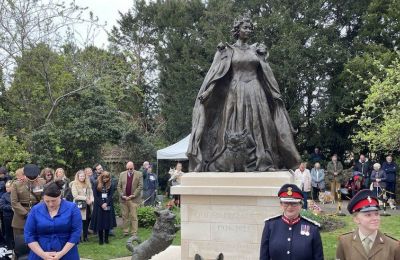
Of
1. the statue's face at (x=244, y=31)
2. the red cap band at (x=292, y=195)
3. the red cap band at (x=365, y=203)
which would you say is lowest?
the red cap band at (x=365, y=203)

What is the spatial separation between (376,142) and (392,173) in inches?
57.3

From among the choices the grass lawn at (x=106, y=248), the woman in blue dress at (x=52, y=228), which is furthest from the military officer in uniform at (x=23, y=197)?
the woman in blue dress at (x=52, y=228)

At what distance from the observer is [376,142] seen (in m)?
16.9

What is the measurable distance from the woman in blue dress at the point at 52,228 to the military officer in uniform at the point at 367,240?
9.82 ft

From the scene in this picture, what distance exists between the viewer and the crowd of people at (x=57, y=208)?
5594 millimetres

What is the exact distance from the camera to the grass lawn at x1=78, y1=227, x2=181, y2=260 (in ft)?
34.3

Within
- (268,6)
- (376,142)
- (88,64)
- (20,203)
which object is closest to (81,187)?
(20,203)

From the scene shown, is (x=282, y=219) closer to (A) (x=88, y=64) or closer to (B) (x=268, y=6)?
(A) (x=88, y=64)

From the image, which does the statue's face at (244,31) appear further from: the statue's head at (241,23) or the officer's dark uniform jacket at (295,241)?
the officer's dark uniform jacket at (295,241)

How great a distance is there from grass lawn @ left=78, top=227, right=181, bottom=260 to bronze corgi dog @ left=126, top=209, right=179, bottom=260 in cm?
273

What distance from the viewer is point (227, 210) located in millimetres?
7711

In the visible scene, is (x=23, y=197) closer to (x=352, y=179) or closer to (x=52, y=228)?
(x=52, y=228)

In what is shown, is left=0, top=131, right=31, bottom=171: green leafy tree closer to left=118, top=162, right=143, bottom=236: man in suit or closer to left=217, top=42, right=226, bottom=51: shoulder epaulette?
left=118, top=162, right=143, bottom=236: man in suit

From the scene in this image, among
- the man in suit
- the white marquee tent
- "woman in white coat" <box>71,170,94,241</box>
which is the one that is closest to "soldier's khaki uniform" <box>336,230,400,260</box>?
"woman in white coat" <box>71,170,94,241</box>
